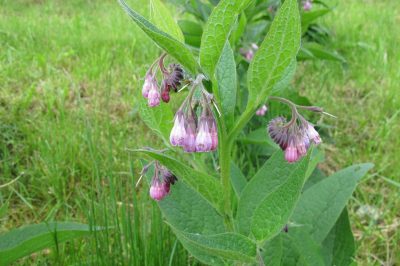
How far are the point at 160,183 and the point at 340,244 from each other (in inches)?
23.0

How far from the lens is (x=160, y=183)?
134 cm

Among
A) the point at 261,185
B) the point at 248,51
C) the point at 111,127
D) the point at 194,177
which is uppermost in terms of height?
the point at 194,177

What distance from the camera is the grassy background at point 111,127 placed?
190cm

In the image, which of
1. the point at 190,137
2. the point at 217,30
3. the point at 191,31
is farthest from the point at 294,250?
the point at 191,31

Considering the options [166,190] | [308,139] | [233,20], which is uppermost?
[233,20]

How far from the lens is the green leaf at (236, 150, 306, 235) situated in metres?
1.36

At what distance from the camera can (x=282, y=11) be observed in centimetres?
105

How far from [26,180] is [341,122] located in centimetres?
182

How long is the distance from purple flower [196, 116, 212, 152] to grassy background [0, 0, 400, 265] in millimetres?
398

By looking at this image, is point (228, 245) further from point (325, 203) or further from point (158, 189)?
point (325, 203)

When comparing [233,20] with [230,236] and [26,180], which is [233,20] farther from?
[26,180]

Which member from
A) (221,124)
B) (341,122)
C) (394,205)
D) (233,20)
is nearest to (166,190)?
(221,124)

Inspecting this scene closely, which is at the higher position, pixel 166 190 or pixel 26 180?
pixel 166 190

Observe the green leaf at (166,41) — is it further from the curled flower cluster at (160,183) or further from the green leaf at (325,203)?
the green leaf at (325,203)
